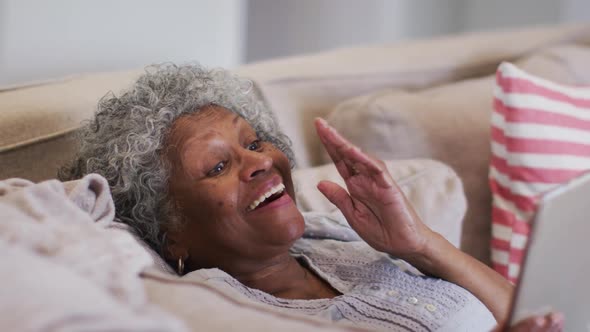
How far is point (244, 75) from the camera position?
166cm

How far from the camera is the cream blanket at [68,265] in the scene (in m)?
0.58

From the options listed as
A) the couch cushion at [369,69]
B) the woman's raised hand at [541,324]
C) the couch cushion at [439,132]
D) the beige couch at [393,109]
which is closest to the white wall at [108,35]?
the beige couch at [393,109]

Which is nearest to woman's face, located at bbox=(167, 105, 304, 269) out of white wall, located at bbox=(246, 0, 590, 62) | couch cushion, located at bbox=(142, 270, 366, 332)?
couch cushion, located at bbox=(142, 270, 366, 332)

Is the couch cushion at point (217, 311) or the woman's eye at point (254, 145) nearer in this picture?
the couch cushion at point (217, 311)

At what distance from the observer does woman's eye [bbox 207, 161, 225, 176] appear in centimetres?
117

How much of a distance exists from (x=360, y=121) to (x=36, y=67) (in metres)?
0.68

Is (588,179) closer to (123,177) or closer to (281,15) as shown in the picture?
(123,177)

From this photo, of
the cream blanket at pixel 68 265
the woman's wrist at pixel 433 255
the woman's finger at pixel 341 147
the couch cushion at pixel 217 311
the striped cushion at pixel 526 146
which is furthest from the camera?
the striped cushion at pixel 526 146

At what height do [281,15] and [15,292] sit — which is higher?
[15,292]

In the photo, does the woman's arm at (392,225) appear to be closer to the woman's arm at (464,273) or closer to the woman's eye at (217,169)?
the woman's arm at (464,273)

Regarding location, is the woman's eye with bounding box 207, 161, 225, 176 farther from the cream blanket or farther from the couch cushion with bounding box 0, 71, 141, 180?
the couch cushion with bounding box 0, 71, 141, 180

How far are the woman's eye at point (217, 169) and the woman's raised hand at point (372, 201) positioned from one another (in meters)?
0.15

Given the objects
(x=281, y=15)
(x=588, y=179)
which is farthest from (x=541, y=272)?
(x=281, y=15)

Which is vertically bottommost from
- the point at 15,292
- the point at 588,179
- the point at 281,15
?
the point at 281,15
